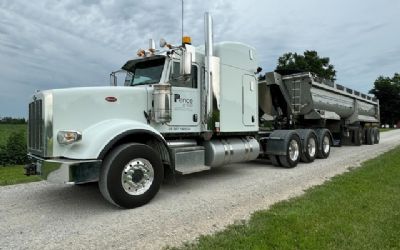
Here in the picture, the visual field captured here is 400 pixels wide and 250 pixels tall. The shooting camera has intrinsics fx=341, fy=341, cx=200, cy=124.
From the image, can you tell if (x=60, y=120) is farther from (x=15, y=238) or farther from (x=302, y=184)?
(x=302, y=184)

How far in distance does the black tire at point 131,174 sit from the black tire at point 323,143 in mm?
7565

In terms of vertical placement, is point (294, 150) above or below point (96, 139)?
below

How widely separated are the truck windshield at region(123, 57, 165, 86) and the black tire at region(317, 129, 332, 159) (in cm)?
709

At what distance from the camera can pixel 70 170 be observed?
4.98 m

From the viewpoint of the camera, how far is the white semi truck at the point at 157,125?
5363mm

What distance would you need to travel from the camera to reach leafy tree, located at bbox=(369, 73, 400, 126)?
235 ft

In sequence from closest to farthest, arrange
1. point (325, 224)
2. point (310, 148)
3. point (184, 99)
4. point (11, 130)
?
point (325, 224), point (184, 99), point (310, 148), point (11, 130)

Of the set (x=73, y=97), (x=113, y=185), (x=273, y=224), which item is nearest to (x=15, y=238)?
(x=113, y=185)

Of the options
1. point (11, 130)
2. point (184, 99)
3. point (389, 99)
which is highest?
point (389, 99)

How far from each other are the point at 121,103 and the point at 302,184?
4.23 meters

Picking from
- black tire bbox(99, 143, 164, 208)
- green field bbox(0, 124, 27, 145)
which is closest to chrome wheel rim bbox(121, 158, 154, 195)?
black tire bbox(99, 143, 164, 208)

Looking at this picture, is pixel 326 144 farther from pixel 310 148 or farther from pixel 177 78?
pixel 177 78

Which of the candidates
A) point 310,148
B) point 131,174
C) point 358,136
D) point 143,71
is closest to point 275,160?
point 310,148

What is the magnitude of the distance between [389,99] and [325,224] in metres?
79.9
